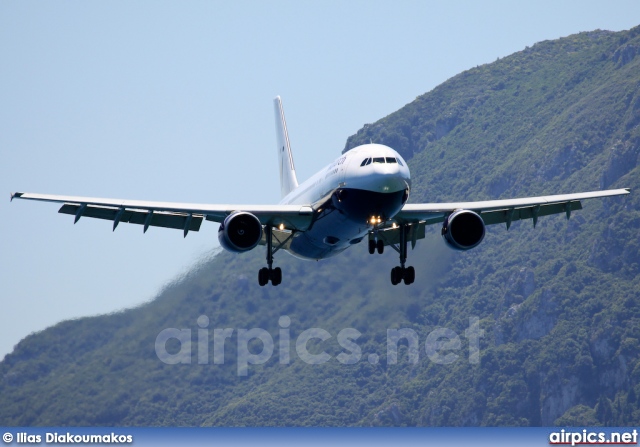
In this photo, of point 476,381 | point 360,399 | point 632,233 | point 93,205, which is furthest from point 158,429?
point 632,233

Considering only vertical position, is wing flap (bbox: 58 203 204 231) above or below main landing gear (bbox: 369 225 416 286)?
above

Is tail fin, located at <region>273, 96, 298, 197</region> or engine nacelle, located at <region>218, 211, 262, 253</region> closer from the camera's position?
engine nacelle, located at <region>218, 211, 262, 253</region>

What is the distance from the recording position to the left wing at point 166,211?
2196 inches

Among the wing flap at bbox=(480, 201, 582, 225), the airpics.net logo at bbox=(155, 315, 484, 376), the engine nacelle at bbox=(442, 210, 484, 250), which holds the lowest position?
the airpics.net logo at bbox=(155, 315, 484, 376)

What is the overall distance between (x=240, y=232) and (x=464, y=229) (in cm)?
1081

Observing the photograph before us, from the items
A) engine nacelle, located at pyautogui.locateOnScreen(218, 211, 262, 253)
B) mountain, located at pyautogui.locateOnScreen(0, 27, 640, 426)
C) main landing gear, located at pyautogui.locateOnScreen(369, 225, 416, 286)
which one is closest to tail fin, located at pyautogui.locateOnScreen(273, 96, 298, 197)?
mountain, located at pyautogui.locateOnScreen(0, 27, 640, 426)

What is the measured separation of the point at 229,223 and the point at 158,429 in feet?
279

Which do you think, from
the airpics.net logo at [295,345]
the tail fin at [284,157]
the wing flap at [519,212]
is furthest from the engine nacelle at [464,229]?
the airpics.net logo at [295,345]

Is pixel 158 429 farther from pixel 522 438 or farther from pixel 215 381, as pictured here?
pixel 522 438

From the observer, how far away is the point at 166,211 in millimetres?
57094

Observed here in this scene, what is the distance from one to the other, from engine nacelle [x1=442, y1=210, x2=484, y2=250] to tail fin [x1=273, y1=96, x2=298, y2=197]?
2530 cm

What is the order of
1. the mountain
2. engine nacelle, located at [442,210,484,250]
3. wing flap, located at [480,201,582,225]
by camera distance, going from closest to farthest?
engine nacelle, located at [442,210,484,250]
wing flap, located at [480,201,582,225]
the mountain

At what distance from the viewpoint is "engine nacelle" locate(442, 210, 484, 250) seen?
181ft

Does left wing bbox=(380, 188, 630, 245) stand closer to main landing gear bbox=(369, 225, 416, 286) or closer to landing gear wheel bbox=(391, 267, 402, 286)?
main landing gear bbox=(369, 225, 416, 286)
